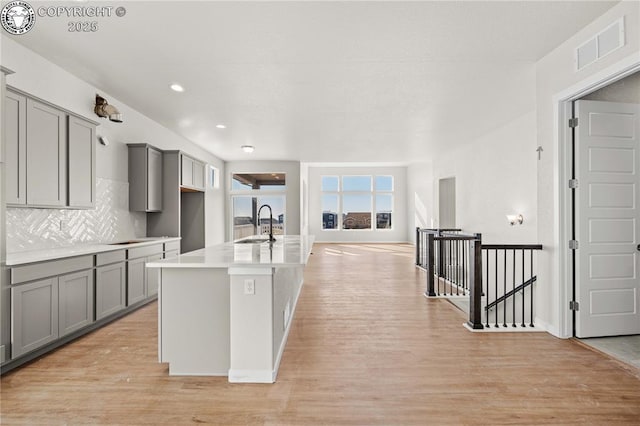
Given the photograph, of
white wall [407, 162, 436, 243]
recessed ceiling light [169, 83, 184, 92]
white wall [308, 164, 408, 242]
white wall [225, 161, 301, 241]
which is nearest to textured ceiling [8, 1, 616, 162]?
recessed ceiling light [169, 83, 184, 92]

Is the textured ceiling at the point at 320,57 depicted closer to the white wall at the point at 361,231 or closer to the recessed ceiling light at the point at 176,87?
the recessed ceiling light at the point at 176,87

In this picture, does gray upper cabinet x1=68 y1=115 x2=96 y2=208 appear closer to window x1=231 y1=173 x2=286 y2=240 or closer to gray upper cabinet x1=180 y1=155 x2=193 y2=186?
gray upper cabinet x1=180 y1=155 x2=193 y2=186

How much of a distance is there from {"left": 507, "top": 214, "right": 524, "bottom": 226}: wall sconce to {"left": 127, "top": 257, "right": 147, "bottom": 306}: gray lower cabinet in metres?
5.67

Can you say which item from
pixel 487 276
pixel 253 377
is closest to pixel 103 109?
pixel 253 377

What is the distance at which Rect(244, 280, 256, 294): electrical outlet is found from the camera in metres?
2.37

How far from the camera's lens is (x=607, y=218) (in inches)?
126

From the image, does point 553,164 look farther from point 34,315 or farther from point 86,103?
point 86,103

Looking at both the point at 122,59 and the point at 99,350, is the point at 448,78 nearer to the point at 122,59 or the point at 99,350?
the point at 122,59

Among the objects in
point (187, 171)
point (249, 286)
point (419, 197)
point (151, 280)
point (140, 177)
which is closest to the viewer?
point (249, 286)

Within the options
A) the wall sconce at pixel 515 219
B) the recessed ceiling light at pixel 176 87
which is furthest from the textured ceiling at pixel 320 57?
the wall sconce at pixel 515 219

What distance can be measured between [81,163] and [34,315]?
1652 millimetres

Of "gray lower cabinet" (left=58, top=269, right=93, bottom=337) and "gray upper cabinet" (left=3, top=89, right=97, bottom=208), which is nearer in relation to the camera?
"gray upper cabinet" (left=3, top=89, right=97, bottom=208)

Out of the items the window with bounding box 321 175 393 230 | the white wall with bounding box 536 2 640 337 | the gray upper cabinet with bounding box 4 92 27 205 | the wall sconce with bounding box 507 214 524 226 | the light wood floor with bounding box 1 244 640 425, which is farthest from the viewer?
the window with bounding box 321 175 393 230

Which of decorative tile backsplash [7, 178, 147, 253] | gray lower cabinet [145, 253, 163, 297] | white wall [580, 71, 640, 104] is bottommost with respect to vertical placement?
gray lower cabinet [145, 253, 163, 297]
